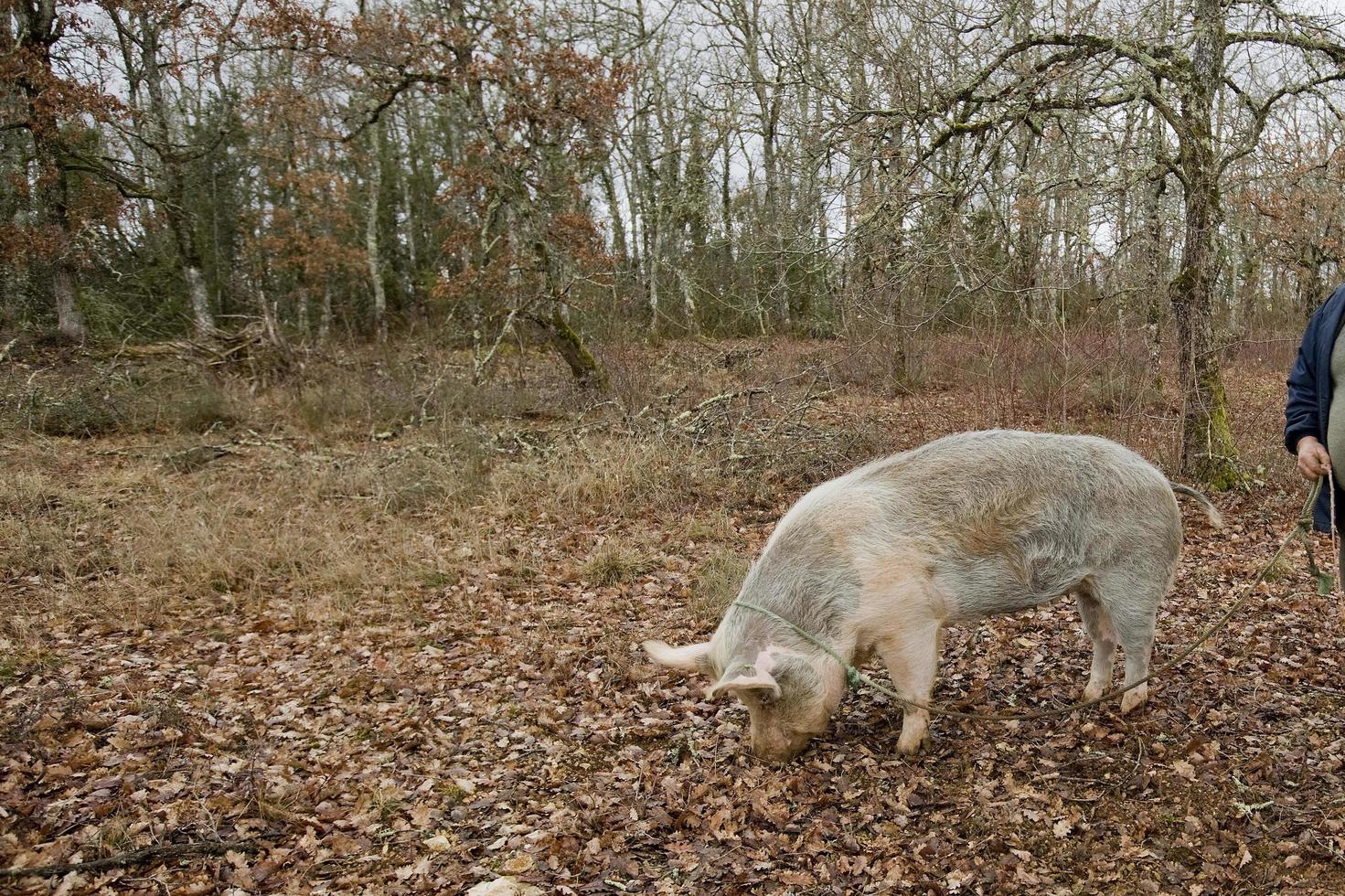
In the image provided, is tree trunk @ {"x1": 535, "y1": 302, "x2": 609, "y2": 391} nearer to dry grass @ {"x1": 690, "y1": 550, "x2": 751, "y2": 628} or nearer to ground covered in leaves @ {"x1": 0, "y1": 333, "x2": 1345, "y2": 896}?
ground covered in leaves @ {"x1": 0, "y1": 333, "x2": 1345, "y2": 896}

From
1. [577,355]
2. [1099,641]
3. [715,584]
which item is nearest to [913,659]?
[1099,641]

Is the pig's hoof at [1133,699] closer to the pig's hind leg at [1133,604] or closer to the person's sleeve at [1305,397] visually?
the pig's hind leg at [1133,604]

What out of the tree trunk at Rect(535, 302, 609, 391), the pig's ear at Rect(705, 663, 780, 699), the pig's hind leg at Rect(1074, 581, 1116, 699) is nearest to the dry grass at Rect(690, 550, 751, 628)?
the pig's ear at Rect(705, 663, 780, 699)

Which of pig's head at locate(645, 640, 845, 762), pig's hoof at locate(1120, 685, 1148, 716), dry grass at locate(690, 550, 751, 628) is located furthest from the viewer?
dry grass at locate(690, 550, 751, 628)

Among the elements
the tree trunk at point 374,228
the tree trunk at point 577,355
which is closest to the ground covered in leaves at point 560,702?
the tree trunk at point 577,355

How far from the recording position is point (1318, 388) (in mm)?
3484

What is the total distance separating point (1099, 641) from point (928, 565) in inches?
51.4

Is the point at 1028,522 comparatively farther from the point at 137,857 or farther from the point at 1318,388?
the point at 137,857

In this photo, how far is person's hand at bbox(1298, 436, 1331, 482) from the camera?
3426 mm

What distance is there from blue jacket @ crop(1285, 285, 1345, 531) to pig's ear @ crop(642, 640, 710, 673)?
2.66m

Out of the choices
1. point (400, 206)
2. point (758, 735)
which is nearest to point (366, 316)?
point (400, 206)

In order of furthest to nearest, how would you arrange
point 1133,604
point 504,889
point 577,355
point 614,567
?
point 577,355
point 614,567
point 1133,604
point 504,889

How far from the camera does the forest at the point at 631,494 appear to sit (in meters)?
3.75

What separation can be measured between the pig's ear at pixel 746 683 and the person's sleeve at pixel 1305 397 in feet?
7.78
